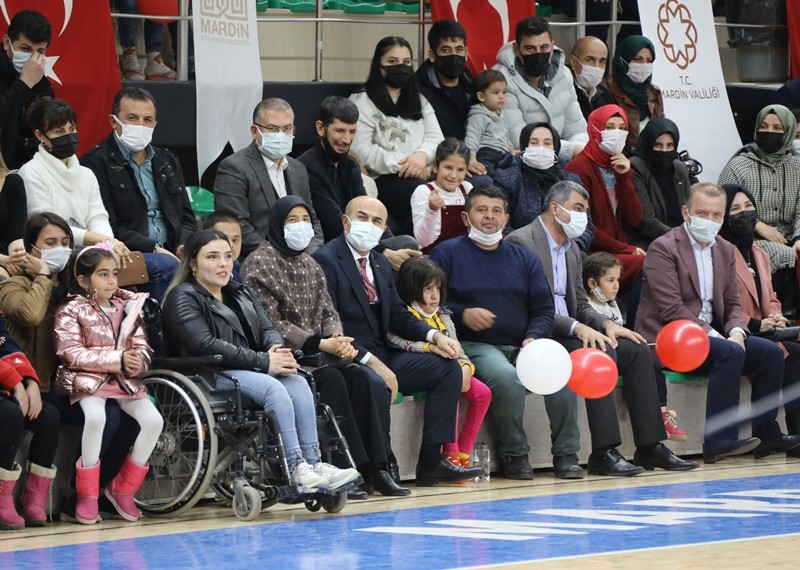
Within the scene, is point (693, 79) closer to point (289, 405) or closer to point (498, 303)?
point (498, 303)

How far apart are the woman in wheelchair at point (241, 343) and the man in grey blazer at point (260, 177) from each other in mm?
1115

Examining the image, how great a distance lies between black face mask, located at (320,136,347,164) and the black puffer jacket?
1.77 meters

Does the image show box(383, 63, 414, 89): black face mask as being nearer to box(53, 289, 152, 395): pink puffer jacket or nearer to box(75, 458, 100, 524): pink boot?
box(53, 289, 152, 395): pink puffer jacket

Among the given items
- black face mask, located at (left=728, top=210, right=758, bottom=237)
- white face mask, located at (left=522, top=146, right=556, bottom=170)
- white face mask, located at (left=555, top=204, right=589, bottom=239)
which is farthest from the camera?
black face mask, located at (left=728, top=210, right=758, bottom=237)

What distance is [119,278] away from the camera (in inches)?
Answer: 285

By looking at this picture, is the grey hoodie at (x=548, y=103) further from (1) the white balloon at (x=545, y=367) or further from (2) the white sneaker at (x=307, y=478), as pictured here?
(2) the white sneaker at (x=307, y=478)

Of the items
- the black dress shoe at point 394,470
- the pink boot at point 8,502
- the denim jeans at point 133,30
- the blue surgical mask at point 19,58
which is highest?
the denim jeans at point 133,30

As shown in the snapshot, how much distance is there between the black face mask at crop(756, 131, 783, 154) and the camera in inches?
406

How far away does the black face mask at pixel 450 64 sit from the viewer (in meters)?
9.66

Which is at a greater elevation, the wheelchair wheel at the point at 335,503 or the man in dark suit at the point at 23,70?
the man in dark suit at the point at 23,70

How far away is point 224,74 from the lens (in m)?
9.05

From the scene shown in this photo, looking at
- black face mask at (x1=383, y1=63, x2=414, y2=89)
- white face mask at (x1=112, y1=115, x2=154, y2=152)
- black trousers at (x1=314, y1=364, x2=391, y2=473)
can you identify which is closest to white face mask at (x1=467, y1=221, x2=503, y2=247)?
black trousers at (x1=314, y1=364, x2=391, y2=473)

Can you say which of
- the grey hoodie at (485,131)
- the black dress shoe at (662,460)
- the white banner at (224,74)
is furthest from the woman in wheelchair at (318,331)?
the grey hoodie at (485,131)

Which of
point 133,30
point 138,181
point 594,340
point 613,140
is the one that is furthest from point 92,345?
point 613,140
